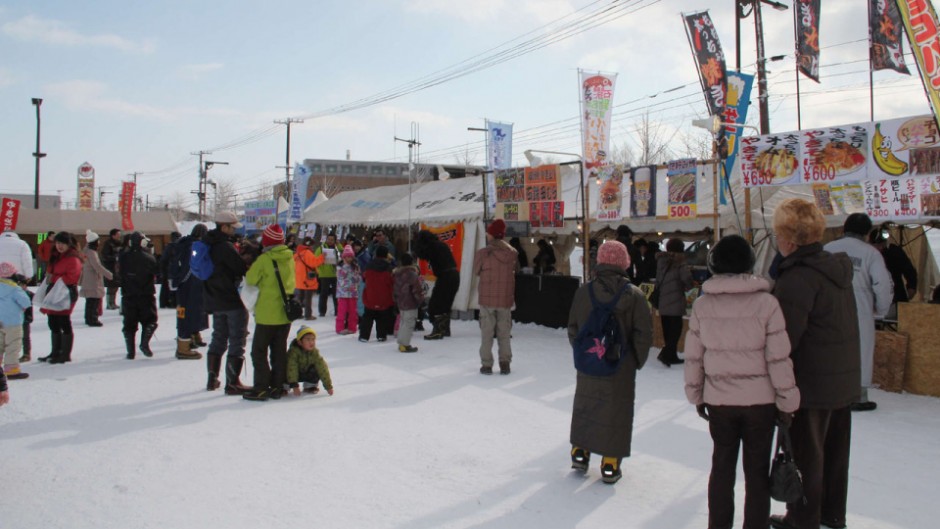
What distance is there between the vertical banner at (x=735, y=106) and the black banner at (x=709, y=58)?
5.4 inches

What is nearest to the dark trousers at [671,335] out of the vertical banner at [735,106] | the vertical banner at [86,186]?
the vertical banner at [735,106]

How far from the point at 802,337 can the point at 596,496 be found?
1.62 metres

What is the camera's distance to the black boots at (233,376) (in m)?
6.79

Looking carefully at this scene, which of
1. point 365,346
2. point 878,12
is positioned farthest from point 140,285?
point 878,12

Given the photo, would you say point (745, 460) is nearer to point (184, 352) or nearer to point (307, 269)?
point (184, 352)

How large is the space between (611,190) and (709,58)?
2442 mm

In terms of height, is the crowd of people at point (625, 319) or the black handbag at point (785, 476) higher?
the crowd of people at point (625, 319)

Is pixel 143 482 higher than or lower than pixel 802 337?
lower

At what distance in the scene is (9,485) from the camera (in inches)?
168

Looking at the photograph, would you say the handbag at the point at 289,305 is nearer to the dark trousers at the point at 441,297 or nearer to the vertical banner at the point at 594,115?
the dark trousers at the point at 441,297

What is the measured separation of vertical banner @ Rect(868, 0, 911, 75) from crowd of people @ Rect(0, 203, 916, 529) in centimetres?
431

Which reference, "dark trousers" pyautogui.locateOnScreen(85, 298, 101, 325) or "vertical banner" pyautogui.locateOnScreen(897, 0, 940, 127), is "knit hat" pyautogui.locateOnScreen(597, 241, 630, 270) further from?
"dark trousers" pyautogui.locateOnScreen(85, 298, 101, 325)

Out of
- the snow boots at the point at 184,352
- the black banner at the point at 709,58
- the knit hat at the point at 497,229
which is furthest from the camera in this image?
the black banner at the point at 709,58

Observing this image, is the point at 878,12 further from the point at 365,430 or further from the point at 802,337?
the point at 365,430
